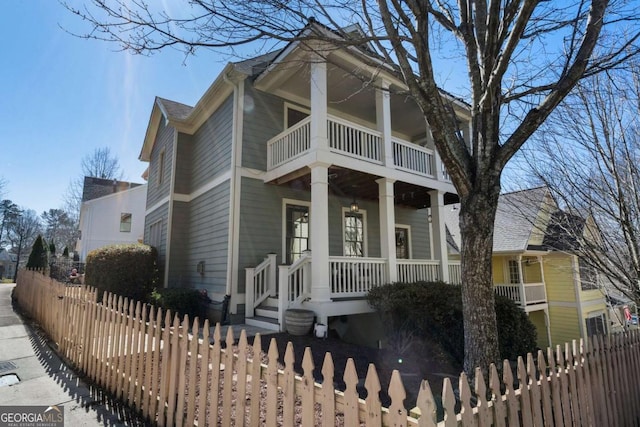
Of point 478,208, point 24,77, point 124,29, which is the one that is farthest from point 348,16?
point 24,77

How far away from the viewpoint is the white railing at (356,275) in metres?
7.63

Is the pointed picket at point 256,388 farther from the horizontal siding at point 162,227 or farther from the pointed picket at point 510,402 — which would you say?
the horizontal siding at point 162,227

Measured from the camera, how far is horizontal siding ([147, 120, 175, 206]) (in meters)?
12.6

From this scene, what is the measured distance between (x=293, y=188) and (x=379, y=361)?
5.55 meters

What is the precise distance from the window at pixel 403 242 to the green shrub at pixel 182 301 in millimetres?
7268

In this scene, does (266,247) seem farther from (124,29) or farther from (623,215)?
(623,215)

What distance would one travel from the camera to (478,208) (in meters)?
3.63

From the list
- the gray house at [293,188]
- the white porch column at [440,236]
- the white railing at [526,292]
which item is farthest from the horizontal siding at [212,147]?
the white railing at [526,292]

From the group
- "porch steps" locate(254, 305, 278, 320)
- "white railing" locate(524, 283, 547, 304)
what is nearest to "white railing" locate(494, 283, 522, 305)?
"white railing" locate(524, 283, 547, 304)

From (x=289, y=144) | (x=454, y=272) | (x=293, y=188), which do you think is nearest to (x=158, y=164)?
(x=293, y=188)

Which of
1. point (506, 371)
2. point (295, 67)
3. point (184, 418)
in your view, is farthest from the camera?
point (295, 67)

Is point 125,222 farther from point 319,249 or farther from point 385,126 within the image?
point 385,126

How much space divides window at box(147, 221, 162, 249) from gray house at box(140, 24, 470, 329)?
0.74ft

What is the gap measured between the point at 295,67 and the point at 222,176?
3467mm
